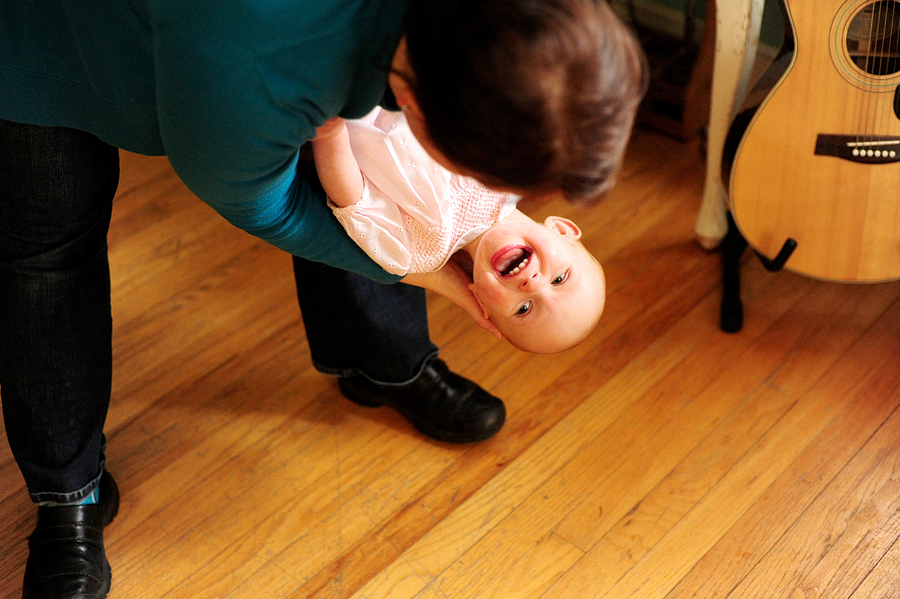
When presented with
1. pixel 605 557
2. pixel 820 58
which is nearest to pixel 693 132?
pixel 820 58

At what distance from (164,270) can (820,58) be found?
130cm

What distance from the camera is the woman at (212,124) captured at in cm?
58

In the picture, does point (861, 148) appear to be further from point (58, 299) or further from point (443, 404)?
point (58, 299)

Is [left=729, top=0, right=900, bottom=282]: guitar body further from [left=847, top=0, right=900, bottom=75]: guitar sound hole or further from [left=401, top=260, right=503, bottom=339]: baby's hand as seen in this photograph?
[left=401, top=260, right=503, bottom=339]: baby's hand

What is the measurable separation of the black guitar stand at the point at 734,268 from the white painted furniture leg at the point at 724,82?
0.04 meters

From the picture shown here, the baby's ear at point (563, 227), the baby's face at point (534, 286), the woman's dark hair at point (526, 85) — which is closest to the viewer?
the woman's dark hair at point (526, 85)

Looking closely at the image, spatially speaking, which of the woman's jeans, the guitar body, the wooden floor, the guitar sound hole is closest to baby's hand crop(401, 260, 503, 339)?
the woman's jeans

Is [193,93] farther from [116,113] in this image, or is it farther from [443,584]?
[443,584]

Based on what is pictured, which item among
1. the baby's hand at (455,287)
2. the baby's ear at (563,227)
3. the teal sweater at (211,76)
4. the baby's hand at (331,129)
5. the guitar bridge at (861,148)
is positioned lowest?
the baby's hand at (455,287)

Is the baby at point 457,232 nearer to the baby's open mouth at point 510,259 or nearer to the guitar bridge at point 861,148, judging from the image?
the baby's open mouth at point 510,259

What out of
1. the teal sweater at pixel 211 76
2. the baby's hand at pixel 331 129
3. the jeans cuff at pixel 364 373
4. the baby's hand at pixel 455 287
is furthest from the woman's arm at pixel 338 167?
the jeans cuff at pixel 364 373

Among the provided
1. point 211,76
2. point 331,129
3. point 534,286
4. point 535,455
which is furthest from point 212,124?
point 535,455

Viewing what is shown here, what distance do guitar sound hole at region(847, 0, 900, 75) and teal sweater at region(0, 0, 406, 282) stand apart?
0.93 meters

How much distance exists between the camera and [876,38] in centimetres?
123
